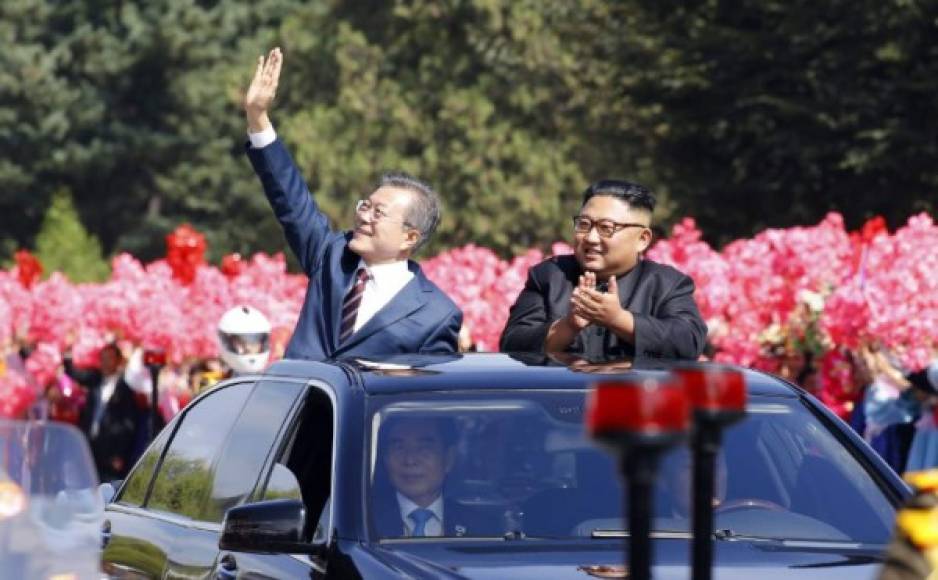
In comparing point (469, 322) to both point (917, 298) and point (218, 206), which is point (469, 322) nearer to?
point (917, 298)

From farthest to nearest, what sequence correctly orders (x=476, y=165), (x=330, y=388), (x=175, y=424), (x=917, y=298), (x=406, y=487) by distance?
(x=476, y=165) < (x=917, y=298) < (x=175, y=424) < (x=330, y=388) < (x=406, y=487)

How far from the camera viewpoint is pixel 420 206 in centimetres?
877

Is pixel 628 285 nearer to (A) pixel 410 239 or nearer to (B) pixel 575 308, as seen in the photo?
(B) pixel 575 308

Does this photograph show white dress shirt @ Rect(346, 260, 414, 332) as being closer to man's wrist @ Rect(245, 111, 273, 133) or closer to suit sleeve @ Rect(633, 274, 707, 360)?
man's wrist @ Rect(245, 111, 273, 133)

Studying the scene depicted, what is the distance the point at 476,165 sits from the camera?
56406mm

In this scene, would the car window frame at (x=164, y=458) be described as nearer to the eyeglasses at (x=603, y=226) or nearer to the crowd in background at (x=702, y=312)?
the eyeglasses at (x=603, y=226)

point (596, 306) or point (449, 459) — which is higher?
point (596, 306)

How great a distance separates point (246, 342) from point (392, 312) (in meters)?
7.92

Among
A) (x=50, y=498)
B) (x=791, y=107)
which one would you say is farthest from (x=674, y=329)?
(x=791, y=107)

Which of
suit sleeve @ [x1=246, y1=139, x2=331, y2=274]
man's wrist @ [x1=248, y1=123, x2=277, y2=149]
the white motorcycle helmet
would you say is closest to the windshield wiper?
suit sleeve @ [x1=246, y1=139, x2=331, y2=274]

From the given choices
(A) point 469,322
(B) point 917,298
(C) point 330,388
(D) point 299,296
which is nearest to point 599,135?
(D) point 299,296

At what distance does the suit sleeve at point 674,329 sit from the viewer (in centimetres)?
795

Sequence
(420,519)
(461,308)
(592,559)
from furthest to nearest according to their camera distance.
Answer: (461,308), (420,519), (592,559)

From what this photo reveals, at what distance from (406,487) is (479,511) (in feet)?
0.58
